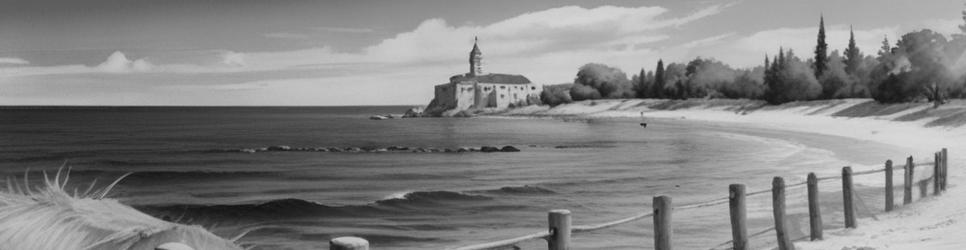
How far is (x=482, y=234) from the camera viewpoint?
1727 cm

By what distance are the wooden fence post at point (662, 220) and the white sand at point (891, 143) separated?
3616mm

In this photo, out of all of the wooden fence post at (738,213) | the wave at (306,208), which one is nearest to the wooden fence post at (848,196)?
the wooden fence post at (738,213)

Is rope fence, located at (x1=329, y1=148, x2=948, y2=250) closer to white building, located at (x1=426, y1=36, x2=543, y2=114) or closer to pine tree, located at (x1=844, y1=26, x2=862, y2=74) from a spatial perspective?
pine tree, located at (x1=844, y1=26, x2=862, y2=74)

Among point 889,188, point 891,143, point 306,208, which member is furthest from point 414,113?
point 889,188

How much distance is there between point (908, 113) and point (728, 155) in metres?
26.1

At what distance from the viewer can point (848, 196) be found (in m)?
12.0

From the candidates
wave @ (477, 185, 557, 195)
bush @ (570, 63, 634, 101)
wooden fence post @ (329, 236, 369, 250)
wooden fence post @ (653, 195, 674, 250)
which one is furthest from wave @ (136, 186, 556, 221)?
bush @ (570, 63, 634, 101)

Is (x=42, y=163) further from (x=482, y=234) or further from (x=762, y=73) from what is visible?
(x=762, y=73)

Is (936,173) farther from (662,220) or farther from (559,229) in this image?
(559,229)

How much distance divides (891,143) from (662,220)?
3765cm

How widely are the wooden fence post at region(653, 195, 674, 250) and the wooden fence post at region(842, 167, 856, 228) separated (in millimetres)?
4750

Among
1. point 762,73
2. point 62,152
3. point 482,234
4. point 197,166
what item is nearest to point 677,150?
point 197,166

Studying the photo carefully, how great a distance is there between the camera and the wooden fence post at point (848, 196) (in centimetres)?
1175

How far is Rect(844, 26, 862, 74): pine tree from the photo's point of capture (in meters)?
89.9
